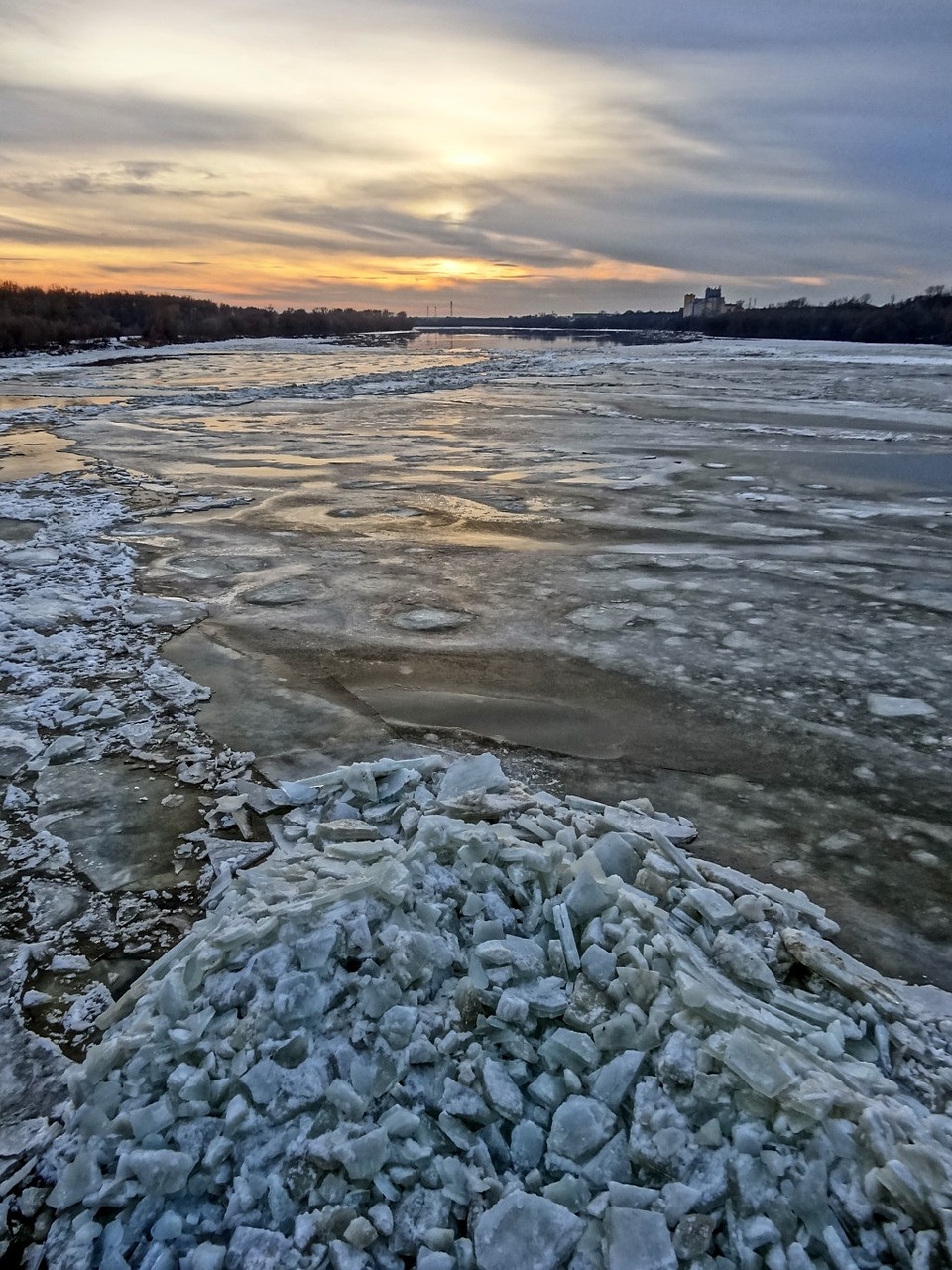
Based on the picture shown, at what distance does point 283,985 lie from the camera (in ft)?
7.83

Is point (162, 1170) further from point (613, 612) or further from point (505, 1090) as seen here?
point (613, 612)

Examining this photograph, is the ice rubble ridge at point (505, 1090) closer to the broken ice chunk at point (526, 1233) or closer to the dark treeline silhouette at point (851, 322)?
the broken ice chunk at point (526, 1233)

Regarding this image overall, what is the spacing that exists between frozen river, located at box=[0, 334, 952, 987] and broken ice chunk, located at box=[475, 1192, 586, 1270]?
1.63m

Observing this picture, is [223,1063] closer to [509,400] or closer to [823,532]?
[823,532]

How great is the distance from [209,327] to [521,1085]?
79.8 m

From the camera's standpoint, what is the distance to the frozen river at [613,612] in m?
3.93

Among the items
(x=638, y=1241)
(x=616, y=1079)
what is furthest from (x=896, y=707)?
(x=638, y=1241)

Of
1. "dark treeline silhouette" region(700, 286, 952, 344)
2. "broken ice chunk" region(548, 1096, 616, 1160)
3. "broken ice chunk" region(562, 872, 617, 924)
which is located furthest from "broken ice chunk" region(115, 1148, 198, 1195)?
"dark treeline silhouette" region(700, 286, 952, 344)

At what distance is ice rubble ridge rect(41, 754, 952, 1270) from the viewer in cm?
193

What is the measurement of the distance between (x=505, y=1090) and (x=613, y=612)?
453 cm

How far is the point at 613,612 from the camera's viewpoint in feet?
20.8

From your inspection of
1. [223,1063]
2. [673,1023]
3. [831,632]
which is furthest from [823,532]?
[223,1063]

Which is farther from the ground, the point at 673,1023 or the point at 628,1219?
the point at 673,1023

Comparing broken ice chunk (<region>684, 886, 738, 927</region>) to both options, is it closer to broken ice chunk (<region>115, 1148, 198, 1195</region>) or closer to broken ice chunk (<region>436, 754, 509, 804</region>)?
broken ice chunk (<region>436, 754, 509, 804</region>)
